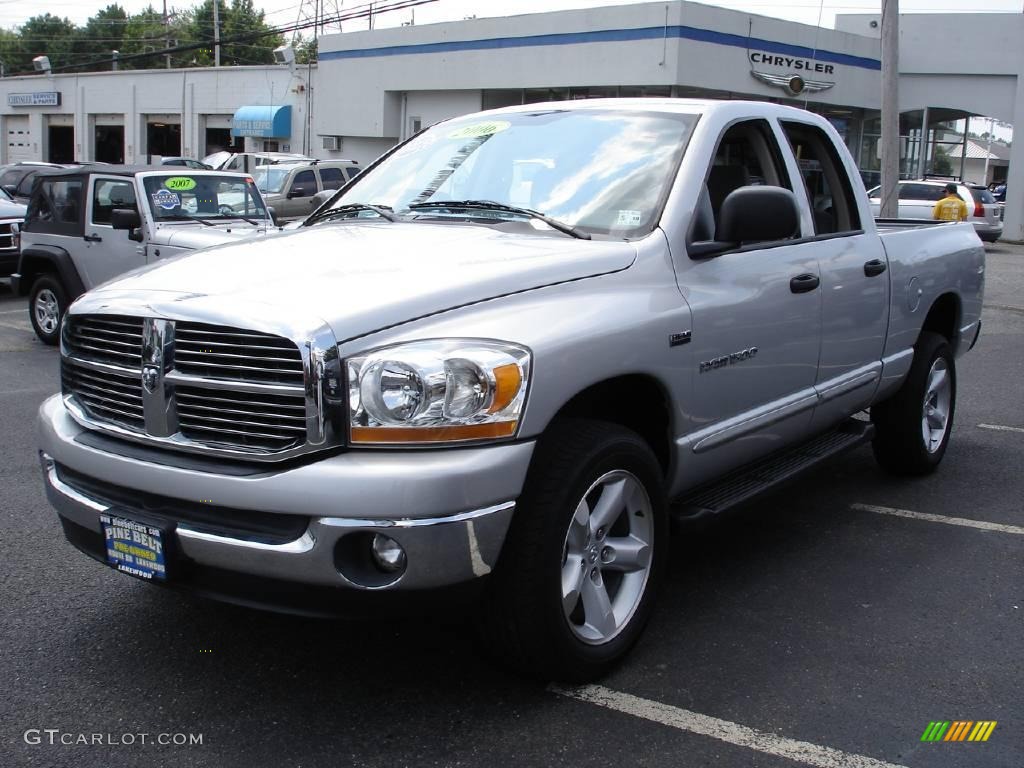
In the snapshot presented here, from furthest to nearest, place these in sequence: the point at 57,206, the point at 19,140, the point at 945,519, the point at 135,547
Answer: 1. the point at 19,140
2. the point at 57,206
3. the point at 945,519
4. the point at 135,547

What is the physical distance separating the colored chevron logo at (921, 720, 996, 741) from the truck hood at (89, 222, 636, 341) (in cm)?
178

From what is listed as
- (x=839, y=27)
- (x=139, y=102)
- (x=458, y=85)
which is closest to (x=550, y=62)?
(x=458, y=85)

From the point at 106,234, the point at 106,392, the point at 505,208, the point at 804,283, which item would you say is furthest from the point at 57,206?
the point at 804,283

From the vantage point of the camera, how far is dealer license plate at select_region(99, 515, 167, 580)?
314 cm

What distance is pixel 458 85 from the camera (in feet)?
106

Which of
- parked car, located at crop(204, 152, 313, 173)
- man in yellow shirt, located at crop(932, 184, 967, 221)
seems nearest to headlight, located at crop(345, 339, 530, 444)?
man in yellow shirt, located at crop(932, 184, 967, 221)

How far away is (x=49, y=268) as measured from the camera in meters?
11.3

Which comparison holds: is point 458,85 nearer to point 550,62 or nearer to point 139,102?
point 550,62

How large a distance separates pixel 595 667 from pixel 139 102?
152 ft

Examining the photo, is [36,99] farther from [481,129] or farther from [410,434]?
[410,434]

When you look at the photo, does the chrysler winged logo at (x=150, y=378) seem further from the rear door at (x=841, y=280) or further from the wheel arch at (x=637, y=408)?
the rear door at (x=841, y=280)

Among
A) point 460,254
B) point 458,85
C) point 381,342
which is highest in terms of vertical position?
point 458,85

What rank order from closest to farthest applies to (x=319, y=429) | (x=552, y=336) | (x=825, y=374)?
(x=319, y=429)
(x=552, y=336)
(x=825, y=374)

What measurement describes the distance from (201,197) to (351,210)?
7.04 meters
